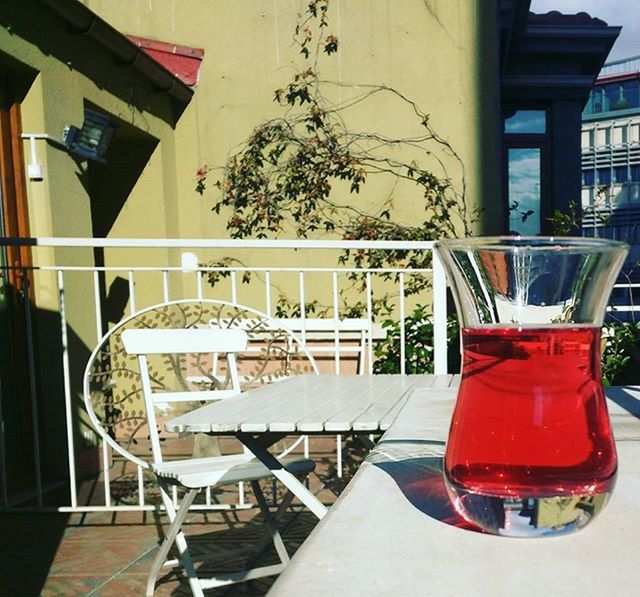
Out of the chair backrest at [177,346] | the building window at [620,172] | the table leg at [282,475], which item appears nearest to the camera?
the table leg at [282,475]

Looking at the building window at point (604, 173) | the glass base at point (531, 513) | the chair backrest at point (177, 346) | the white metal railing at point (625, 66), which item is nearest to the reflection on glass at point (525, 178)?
the chair backrest at point (177, 346)

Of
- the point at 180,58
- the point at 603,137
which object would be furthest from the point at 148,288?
the point at 603,137

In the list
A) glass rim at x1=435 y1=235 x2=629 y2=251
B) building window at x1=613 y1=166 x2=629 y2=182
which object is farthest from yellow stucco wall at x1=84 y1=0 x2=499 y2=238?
building window at x1=613 y1=166 x2=629 y2=182

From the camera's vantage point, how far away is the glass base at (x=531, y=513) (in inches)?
23.0

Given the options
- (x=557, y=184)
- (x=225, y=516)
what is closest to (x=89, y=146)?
(x=225, y=516)

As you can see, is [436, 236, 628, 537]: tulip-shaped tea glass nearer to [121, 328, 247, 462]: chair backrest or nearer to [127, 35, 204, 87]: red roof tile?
[121, 328, 247, 462]: chair backrest

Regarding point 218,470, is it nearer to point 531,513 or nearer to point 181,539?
point 181,539

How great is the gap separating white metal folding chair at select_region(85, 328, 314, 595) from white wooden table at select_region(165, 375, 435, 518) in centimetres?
33

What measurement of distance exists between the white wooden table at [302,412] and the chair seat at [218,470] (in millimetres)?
325

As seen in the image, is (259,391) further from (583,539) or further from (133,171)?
(133,171)

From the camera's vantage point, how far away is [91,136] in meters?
4.95

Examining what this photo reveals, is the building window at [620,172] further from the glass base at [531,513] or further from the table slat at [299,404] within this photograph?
the glass base at [531,513]

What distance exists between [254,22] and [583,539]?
6.55m

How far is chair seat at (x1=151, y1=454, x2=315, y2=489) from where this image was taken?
2289mm
